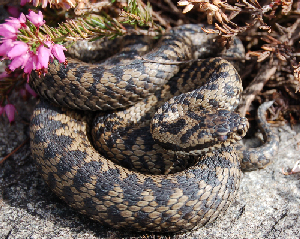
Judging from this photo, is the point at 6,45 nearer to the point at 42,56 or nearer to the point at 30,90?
the point at 42,56

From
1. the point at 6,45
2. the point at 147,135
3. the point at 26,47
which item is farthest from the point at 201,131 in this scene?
the point at 6,45

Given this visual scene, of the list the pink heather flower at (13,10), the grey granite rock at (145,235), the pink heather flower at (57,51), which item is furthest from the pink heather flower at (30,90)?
the pink heather flower at (57,51)

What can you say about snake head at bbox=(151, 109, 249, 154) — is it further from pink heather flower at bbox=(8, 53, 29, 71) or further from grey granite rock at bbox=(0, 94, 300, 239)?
pink heather flower at bbox=(8, 53, 29, 71)

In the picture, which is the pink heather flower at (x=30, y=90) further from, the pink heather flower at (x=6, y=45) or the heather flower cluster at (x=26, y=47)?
the pink heather flower at (x=6, y=45)

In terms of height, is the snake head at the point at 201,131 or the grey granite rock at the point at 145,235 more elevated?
the snake head at the point at 201,131

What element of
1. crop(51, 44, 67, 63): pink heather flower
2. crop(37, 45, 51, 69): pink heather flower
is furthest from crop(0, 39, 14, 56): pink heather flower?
crop(51, 44, 67, 63): pink heather flower
